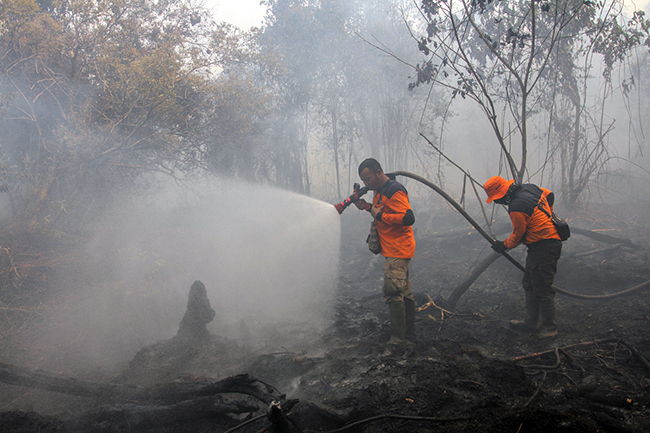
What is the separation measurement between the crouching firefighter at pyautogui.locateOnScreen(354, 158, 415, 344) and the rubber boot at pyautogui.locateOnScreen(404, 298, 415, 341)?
0.01 meters

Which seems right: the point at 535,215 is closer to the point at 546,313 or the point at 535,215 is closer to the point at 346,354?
the point at 546,313

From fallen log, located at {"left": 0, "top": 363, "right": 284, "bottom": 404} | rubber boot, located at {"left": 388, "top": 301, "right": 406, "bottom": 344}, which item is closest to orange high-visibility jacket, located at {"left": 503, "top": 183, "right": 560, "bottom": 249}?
rubber boot, located at {"left": 388, "top": 301, "right": 406, "bottom": 344}

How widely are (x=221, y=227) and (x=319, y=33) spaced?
7.46 m

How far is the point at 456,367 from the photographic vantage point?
277 centimetres

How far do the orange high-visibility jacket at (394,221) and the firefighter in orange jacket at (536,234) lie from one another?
2.65 feet

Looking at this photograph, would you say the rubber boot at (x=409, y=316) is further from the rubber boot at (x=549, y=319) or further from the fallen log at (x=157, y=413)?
the fallen log at (x=157, y=413)

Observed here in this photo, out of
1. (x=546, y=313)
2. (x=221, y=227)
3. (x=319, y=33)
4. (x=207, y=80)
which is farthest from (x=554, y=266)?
(x=319, y=33)

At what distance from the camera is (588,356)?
2936 mm

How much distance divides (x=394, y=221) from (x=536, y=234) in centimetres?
144

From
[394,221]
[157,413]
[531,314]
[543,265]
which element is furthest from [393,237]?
[157,413]

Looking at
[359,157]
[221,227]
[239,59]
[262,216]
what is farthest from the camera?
[359,157]

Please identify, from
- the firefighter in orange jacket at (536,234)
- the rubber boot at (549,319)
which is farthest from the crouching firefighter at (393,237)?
the rubber boot at (549,319)

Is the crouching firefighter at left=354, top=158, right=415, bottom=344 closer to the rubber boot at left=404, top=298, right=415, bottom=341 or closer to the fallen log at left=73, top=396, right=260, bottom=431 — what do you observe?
the rubber boot at left=404, top=298, right=415, bottom=341

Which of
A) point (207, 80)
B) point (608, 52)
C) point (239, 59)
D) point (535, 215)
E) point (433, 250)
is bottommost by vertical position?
point (433, 250)
